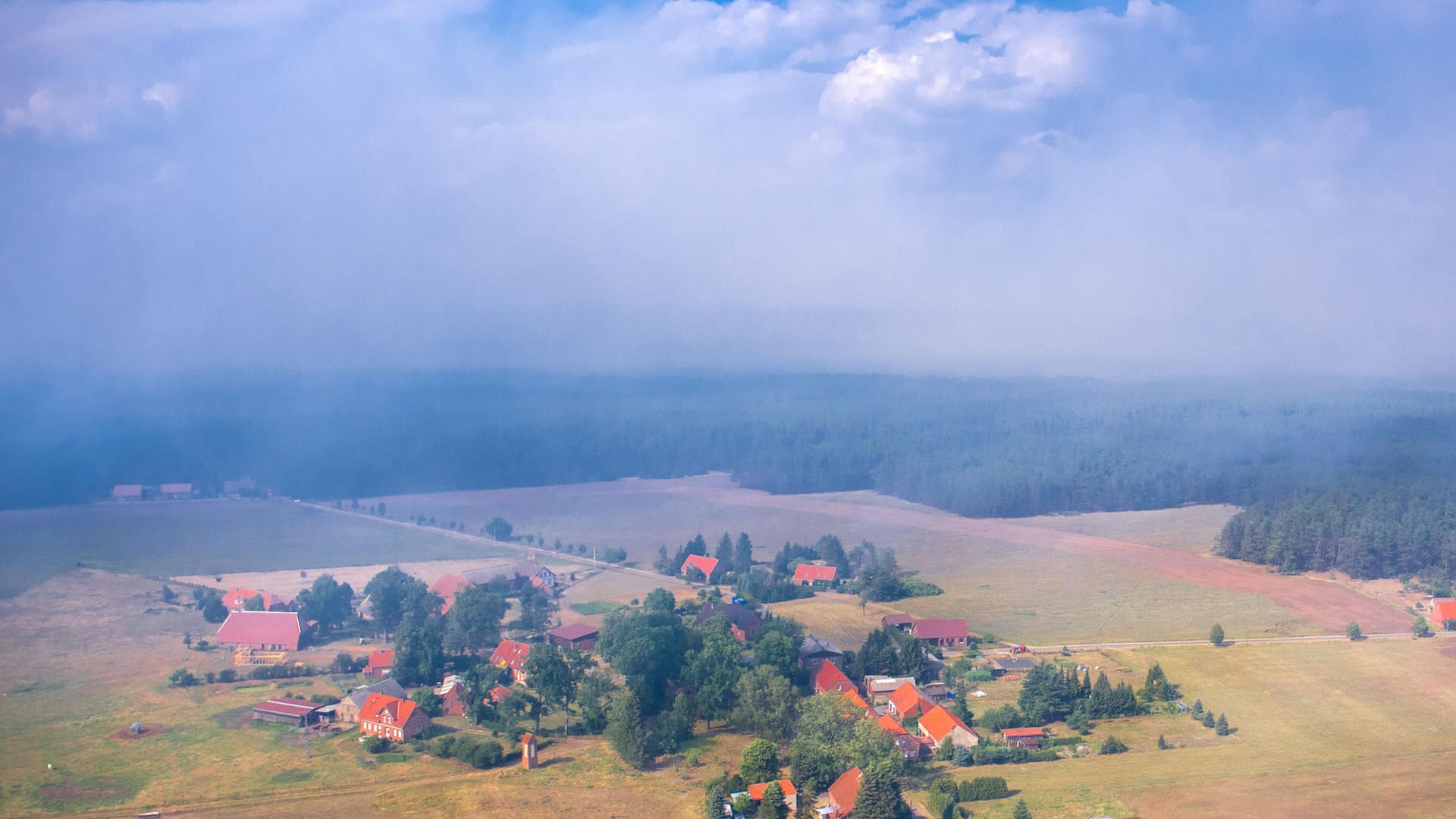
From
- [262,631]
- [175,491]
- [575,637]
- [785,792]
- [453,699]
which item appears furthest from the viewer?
[175,491]

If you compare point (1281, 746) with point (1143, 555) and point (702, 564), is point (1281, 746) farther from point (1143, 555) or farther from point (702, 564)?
point (1143, 555)

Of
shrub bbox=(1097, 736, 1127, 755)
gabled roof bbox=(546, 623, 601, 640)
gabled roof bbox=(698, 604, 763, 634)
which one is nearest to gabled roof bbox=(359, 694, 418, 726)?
gabled roof bbox=(546, 623, 601, 640)

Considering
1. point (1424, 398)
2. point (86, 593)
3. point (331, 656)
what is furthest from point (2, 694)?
point (1424, 398)

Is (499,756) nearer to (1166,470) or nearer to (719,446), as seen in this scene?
(1166,470)

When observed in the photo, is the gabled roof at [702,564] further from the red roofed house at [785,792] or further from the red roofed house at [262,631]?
the red roofed house at [785,792]

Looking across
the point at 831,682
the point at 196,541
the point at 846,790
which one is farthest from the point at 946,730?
the point at 196,541

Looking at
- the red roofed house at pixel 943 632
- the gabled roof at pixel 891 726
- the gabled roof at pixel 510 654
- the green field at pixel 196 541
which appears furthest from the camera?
the green field at pixel 196 541

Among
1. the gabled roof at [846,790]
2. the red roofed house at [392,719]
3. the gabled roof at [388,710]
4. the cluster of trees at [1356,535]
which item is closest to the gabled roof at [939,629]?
the gabled roof at [846,790]
